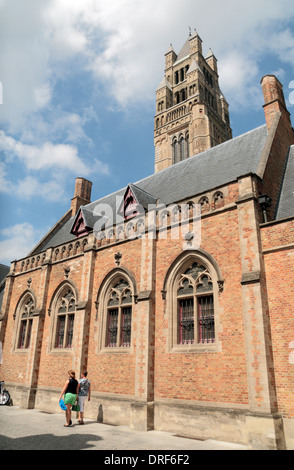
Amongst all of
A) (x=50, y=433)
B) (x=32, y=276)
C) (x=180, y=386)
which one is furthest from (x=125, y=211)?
(x=50, y=433)

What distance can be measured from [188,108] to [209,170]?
30596 millimetres

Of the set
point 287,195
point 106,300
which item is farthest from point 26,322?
point 287,195

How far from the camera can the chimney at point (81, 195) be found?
24875mm

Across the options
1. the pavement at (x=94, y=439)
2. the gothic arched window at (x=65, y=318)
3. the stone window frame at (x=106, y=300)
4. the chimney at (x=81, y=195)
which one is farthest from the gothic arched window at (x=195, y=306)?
the chimney at (x=81, y=195)

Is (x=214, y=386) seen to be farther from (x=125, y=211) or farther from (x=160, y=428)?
(x=125, y=211)

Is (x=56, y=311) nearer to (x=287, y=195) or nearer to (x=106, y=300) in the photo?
(x=106, y=300)

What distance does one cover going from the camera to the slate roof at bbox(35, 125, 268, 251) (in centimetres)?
1380

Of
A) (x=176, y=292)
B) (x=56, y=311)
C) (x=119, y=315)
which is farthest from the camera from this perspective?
(x=56, y=311)

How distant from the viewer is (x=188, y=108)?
42.6 m

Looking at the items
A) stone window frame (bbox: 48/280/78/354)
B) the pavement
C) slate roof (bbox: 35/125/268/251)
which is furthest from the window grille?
slate roof (bbox: 35/125/268/251)

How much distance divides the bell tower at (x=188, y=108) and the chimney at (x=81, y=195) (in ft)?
54.4

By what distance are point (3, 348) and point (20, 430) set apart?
403 inches

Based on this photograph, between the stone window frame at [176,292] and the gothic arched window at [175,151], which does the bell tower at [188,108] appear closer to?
the gothic arched window at [175,151]
